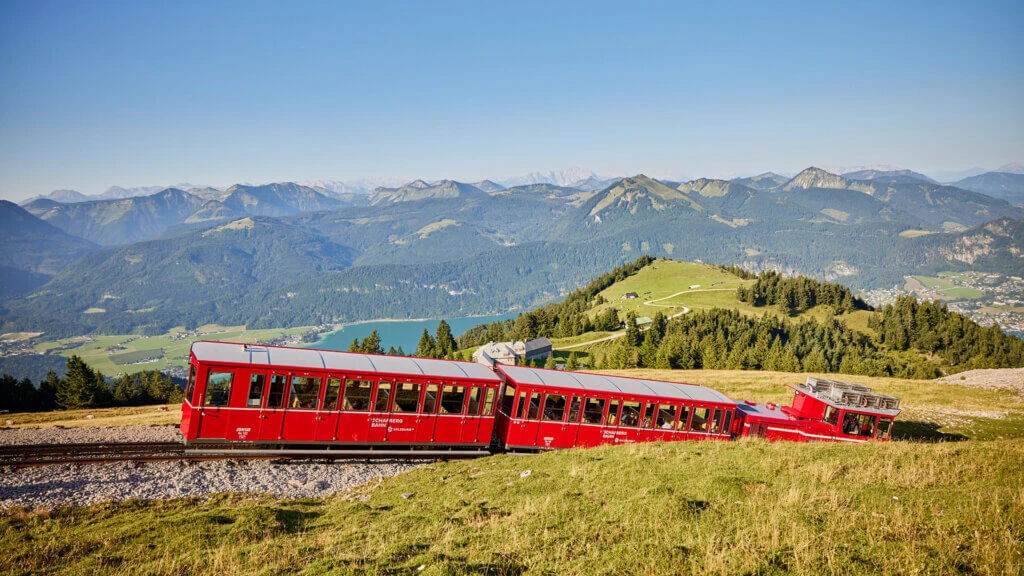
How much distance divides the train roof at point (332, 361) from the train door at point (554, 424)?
8.89 ft

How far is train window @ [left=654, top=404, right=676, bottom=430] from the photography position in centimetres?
2356

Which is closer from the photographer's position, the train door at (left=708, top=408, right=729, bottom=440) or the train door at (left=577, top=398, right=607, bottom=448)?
the train door at (left=577, top=398, right=607, bottom=448)

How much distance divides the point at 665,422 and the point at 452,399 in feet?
33.2

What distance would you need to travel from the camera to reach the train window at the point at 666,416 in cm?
2356

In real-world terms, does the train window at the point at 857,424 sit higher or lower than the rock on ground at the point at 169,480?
higher

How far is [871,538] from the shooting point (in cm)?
877

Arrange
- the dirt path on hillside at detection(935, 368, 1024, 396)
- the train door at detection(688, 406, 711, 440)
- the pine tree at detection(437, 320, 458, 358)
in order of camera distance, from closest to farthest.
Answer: the train door at detection(688, 406, 711, 440), the dirt path on hillside at detection(935, 368, 1024, 396), the pine tree at detection(437, 320, 458, 358)

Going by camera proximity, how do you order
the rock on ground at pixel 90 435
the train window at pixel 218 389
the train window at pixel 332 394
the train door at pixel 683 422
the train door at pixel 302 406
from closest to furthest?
1. the train window at pixel 218 389
2. the train door at pixel 302 406
3. the train window at pixel 332 394
4. the rock on ground at pixel 90 435
5. the train door at pixel 683 422

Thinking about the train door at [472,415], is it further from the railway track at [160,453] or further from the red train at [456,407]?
the railway track at [160,453]

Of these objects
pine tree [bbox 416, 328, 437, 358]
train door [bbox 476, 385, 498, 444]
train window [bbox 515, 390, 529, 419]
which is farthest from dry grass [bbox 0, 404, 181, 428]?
pine tree [bbox 416, 328, 437, 358]

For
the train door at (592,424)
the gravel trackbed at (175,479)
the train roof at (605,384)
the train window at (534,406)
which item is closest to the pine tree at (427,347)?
the train roof at (605,384)

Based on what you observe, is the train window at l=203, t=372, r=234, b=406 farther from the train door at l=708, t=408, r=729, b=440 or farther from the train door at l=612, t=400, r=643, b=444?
the train door at l=708, t=408, r=729, b=440

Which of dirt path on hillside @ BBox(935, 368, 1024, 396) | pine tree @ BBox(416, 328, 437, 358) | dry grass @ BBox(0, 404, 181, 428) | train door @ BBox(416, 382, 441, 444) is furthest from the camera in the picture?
pine tree @ BBox(416, 328, 437, 358)

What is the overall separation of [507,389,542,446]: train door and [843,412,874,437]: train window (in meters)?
15.0
